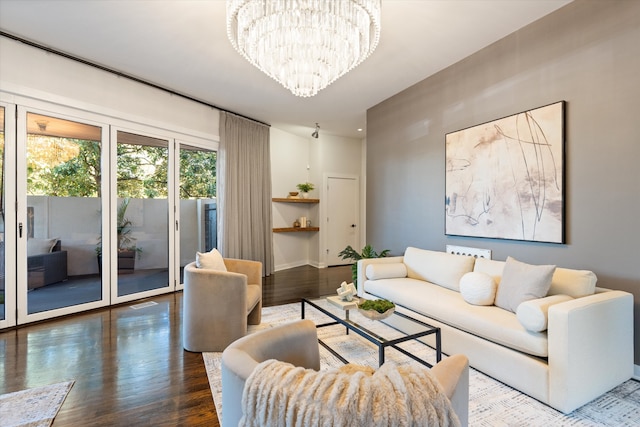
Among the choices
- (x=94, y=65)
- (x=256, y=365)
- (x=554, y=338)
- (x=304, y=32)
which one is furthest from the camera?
(x=94, y=65)

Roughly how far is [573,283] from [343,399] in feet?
7.39

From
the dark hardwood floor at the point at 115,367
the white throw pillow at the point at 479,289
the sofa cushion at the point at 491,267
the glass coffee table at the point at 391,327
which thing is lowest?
the dark hardwood floor at the point at 115,367

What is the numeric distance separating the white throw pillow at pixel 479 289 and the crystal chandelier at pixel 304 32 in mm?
2008

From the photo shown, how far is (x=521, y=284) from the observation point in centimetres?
229

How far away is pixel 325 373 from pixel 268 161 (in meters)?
5.19

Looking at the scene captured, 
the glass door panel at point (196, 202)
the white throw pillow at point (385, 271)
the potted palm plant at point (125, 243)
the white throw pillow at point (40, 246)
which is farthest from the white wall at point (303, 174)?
the white throw pillow at point (40, 246)

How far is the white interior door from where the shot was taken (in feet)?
21.8

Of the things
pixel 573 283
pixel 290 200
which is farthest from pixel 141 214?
pixel 573 283

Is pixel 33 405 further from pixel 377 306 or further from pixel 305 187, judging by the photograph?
pixel 305 187

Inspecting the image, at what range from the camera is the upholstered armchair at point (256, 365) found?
3.21 ft

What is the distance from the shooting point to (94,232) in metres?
3.67

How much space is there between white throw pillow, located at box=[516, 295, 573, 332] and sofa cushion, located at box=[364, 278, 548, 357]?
6 centimetres

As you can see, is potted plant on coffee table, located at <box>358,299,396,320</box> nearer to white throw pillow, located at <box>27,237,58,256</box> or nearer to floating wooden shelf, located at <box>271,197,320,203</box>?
white throw pillow, located at <box>27,237,58,256</box>

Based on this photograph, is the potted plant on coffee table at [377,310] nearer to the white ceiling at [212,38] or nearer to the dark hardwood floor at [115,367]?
the dark hardwood floor at [115,367]
